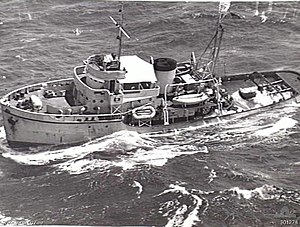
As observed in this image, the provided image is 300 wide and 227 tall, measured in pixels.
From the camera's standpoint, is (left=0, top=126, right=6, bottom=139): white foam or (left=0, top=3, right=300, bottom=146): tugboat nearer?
(left=0, top=3, right=300, bottom=146): tugboat

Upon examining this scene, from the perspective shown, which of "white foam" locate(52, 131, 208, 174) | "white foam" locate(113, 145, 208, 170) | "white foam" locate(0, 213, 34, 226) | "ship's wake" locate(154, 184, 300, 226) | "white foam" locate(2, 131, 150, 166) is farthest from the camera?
"white foam" locate(2, 131, 150, 166)

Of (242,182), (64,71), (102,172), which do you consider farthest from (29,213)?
(64,71)

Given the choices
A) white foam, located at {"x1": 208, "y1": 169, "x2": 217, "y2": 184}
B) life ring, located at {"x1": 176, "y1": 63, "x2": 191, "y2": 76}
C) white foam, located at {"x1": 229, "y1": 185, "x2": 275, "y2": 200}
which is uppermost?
life ring, located at {"x1": 176, "y1": 63, "x2": 191, "y2": 76}

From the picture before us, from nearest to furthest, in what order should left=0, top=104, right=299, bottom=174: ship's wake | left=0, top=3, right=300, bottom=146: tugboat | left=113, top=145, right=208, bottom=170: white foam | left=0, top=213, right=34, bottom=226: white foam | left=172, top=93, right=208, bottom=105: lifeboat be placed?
Answer: left=0, top=213, right=34, bottom=226: white foam → left=113, top=145, right=208, bottom=170: white foam → left=0, top=104, right=299, bottom=174: ship's wake → left=0, top=3, right=300, bottom=146: tugboat → left=172, top=93, right=208, bottom=105: lifeboat

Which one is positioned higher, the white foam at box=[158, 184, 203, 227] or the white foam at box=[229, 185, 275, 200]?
the white foam at box=[229, 185, 275, 200]

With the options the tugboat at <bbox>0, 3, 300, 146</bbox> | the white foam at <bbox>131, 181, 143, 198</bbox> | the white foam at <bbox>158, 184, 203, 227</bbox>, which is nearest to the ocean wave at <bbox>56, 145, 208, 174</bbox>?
the white foam at <bbox>131, 181, 143, 198</bbox>

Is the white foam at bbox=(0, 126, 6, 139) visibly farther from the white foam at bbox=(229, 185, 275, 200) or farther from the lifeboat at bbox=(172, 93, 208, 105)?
the white foam at bbox=(229, 185, 275, 200)

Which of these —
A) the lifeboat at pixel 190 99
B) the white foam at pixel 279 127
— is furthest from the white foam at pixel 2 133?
the white foam at pixel 279 127

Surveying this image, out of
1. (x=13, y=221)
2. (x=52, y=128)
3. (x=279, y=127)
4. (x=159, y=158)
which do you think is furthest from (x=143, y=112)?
(x=13, y=221)
